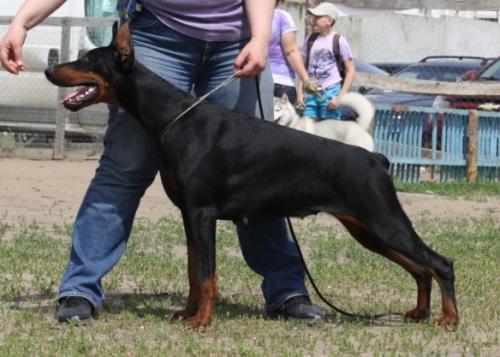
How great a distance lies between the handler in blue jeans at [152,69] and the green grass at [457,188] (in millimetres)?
7172

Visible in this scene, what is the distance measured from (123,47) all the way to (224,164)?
→ 66 centimetres

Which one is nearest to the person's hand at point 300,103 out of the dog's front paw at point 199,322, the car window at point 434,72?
the dog's front paw at point 199,322

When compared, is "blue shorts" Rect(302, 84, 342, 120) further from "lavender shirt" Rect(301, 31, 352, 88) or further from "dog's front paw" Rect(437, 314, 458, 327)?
"dog's front paw" Rect(437, 314, 458, 327)

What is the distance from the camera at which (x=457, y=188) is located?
13.4 metres

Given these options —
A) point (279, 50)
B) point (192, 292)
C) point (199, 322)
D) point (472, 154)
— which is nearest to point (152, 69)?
point (192, 292)

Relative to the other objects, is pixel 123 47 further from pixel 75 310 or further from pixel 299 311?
pixel 299 311

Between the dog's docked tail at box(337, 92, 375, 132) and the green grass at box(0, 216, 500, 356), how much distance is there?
3744 millimetres

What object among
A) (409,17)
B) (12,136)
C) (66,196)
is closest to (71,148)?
(12,136)

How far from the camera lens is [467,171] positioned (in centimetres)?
1454

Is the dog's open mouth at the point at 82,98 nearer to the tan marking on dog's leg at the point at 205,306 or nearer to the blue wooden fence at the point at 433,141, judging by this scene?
the tan marking on dog's leg at the point at 205,306

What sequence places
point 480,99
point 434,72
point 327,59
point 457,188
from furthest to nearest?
point 434,72 → point 480,99 → point 457,188 → point 327,59

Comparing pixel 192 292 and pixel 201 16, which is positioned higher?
pixel 201 16

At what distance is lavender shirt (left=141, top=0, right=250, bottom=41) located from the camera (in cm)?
544

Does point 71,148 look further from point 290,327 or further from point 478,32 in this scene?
point 478,32
